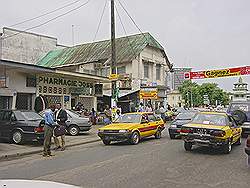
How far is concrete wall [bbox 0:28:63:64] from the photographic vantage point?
3838 cm

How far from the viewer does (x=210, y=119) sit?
12344 mm

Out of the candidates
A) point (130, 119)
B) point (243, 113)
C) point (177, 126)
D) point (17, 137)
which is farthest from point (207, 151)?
point (17, 137)

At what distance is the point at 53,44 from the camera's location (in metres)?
44.5

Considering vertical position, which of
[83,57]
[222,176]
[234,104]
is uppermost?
[83,57]

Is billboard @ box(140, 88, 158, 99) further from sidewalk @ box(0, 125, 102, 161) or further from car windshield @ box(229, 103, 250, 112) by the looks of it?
sidewalk @ box(0, 125, 102, 161)

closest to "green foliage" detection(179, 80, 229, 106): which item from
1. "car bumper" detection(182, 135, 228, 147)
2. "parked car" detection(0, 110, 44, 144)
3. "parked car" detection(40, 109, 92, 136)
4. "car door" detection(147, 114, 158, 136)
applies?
"parked car" detection(40, 109, 92, 136)

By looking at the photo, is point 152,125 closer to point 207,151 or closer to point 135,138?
point 135,138

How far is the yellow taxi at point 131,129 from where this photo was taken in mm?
14250

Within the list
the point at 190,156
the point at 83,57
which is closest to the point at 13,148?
the point at 190,156

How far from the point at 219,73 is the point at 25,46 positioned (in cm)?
2298

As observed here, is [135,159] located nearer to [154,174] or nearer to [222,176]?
[154,174]

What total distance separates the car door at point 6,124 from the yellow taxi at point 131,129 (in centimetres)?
394

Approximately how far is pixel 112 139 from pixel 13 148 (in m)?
4.07

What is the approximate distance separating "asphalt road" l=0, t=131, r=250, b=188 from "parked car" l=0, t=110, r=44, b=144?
6.99 ft
